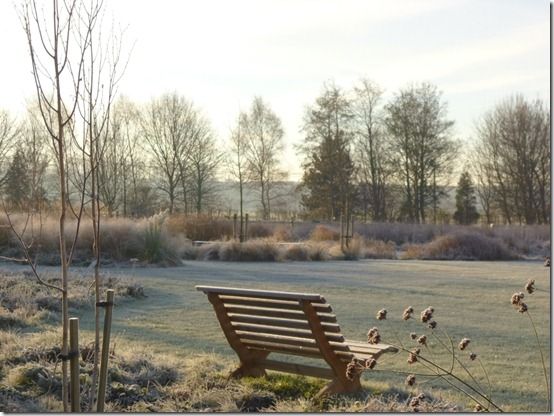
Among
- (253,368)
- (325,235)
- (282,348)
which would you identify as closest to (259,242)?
(325,235)

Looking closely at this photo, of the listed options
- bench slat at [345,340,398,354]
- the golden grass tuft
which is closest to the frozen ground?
bench slat at [345,340,398,354]

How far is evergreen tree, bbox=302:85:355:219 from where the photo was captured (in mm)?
47406

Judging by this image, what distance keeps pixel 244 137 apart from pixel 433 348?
43398 mm

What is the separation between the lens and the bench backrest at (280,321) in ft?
18.1

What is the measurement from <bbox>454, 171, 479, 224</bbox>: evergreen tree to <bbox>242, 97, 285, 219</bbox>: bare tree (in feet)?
39.2

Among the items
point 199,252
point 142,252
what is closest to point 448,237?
point 199,252

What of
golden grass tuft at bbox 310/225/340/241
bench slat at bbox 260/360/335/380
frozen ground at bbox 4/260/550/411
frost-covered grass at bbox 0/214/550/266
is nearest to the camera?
bench slat at bbox 260/360/335/380

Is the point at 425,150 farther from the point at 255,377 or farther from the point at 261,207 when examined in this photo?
the point at 255,377

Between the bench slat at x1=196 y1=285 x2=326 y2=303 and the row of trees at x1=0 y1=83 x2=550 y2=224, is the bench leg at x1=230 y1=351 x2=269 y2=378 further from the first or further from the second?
the row of trees at x1=0 y1=83 x2=550 y2=224

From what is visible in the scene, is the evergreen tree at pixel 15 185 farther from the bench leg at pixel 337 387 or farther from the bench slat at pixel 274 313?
the bench leg at pixel 337 387

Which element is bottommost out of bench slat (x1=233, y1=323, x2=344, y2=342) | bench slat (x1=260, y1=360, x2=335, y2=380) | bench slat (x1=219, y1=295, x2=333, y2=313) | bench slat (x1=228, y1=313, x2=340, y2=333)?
bench slat (x1=260, y1=360, x2=335, y2=380)

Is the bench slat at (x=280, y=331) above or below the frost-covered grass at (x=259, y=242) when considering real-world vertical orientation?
below

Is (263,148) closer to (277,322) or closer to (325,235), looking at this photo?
(325,235)

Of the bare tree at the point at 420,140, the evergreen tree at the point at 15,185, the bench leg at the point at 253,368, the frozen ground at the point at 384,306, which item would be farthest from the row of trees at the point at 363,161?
the bench leg at the point at 253,368
